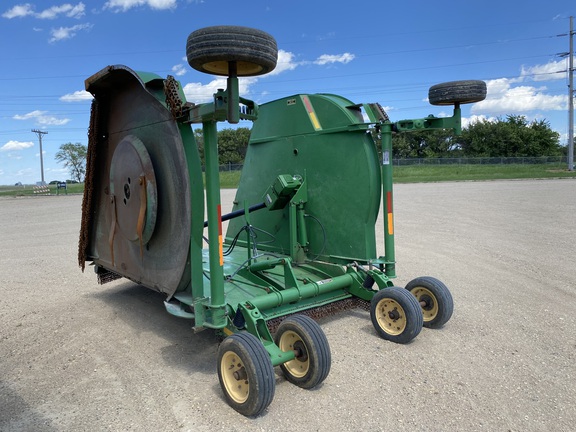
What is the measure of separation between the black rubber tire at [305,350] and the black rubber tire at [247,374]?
36cm

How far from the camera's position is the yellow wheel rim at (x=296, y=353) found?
336cm

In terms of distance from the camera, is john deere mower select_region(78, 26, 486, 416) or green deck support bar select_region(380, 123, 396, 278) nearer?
john deere mower select_region(78, 26, 486, 416)

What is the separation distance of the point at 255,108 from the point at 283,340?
181cm

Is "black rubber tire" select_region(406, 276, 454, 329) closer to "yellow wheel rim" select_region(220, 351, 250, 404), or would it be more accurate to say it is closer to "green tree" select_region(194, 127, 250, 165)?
"yellow wheel rim" select_region(220, 351, 250, 404)

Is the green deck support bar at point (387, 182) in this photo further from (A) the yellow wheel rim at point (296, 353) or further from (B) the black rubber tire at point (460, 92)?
(A) the yellow wheel rim at point (296, 353)

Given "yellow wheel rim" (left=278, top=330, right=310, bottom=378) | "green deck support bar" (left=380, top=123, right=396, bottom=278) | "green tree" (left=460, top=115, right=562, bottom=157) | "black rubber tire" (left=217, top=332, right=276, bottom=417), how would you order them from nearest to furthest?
"black rubber tire" (left=217, top=332, right=276, bottom=417) < "yellow wheel rim" (left=278, top=330, right=310, bottom=378) < "green deck support bar" (left=380, top=123, right=396, bottom=278) < "green tree" (left=460, top=115, right=562, bottom=157)

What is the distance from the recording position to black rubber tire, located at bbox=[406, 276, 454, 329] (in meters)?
4.40

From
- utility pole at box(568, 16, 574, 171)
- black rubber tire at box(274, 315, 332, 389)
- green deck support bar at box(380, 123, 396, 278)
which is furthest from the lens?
utility pole at box(568, 16, 574, 171)

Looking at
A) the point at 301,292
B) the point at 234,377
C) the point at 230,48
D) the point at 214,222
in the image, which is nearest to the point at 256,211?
the point at 301,292

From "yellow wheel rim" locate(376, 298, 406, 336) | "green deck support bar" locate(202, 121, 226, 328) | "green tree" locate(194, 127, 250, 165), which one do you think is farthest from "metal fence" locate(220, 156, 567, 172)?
"green deck support bar" locate(202, 121, 226, 328)

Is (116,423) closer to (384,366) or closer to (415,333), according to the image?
(384,366)

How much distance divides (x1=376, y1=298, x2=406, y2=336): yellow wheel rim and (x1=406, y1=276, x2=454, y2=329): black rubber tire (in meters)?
0.48

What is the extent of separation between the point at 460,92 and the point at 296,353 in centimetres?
300

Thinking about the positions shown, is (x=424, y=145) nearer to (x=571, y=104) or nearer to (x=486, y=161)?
(x=486, y=161)
